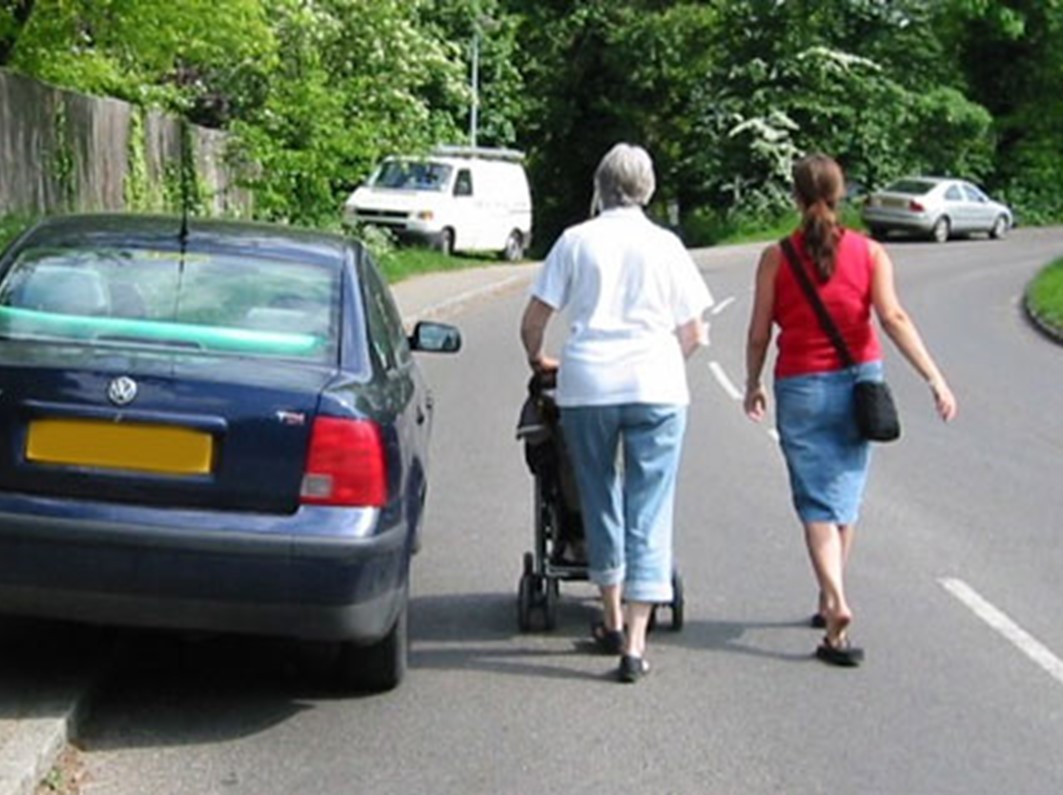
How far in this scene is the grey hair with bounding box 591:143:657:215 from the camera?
7.06 m

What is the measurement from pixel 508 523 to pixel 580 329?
3.44 meters

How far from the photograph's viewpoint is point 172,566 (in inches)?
234

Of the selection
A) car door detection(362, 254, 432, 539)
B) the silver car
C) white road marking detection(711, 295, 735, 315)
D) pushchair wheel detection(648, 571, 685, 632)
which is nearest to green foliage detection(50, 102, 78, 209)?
white road marking detection(711, 295, 735, 315)

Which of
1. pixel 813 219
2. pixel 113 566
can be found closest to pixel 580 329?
pixel 813 219

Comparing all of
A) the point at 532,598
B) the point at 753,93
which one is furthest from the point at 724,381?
the point at 753,93

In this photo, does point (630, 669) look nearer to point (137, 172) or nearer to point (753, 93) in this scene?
point (137, 172)

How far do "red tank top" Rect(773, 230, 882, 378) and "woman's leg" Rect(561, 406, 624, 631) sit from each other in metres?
0.87

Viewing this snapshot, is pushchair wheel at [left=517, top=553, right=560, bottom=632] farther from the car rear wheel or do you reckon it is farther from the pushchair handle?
the car rear wheel

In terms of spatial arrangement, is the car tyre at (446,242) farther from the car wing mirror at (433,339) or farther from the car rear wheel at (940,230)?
the car wing mirror at (433,339)

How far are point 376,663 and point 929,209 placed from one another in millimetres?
40691

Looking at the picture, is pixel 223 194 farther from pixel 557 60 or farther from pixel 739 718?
pixel 557 60

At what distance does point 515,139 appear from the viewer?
55.7 meters

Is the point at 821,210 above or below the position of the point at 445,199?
above

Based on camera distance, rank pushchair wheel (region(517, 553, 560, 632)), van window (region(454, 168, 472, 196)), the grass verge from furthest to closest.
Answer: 1. van window (region(454, 168, 472, 196))
2. the grass verge
3. pushchair wheel (region(517, 553, 560, 632))
